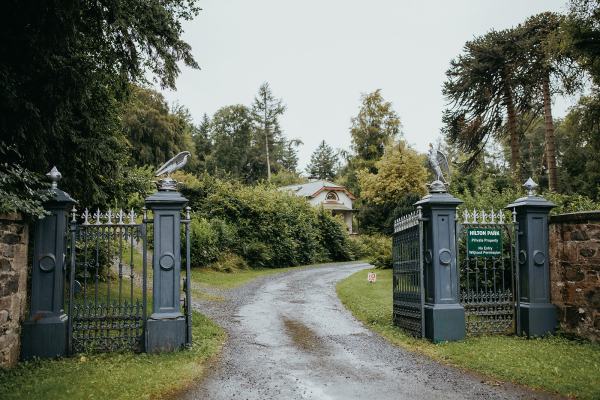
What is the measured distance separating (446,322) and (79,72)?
7.39 m

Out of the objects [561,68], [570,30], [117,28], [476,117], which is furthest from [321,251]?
[117,28]

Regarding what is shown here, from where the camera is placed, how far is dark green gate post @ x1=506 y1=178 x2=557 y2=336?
8.52 meters

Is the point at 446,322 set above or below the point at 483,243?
below

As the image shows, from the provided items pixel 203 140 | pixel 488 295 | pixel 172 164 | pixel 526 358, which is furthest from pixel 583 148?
pixel 203 140

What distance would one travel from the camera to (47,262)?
24.1 feet

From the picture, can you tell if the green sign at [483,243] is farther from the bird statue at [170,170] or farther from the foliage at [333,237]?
the foliage at [333,237]

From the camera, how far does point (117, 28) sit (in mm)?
9102

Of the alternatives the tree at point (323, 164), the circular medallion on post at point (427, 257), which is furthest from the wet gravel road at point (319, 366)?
the tree at point (323, 164)

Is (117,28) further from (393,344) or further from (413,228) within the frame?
(393,344)

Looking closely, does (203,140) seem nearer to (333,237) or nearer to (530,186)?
(333,237)

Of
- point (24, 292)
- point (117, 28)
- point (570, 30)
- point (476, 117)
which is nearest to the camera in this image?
point (24, 292)

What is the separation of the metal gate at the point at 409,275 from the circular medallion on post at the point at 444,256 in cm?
37

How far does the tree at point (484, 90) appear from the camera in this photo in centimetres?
2167

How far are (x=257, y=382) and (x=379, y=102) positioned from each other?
43386 mm
